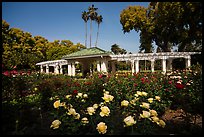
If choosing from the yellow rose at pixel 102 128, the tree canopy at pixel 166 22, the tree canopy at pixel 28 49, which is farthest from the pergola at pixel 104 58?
the yellow rose at pixel 102 128

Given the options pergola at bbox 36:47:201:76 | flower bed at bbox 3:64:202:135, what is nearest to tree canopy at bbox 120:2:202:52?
pergola at bbox 36:47:201:76

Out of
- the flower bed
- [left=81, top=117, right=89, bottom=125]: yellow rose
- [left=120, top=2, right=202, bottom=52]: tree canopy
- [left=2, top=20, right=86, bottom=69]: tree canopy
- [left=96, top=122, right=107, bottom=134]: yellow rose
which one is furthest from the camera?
[left=2, top=20, right=86, bottom=69]: tree canopy

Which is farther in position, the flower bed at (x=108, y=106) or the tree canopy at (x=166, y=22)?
the tree canopy at (x=166, y=22)

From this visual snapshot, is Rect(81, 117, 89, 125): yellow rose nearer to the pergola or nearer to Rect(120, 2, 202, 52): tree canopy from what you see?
the pergola

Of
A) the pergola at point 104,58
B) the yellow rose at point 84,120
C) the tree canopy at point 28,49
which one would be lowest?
the yellow rose at point 84,120

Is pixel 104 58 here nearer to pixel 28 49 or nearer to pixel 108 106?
pixel 108 106

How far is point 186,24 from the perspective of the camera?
2355 cm

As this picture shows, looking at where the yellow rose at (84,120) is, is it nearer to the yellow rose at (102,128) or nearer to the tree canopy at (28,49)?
the yellow rose at (102,128)

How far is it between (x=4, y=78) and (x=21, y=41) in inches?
1396

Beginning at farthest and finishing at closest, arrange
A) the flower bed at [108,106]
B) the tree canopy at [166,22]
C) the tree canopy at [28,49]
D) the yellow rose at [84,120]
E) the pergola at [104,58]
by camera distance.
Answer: the tree canopy at [28,49] < the pergola at [104,58] < the tree canopy at [166,22] < the yellow rose at [84,120] < the flower bed at [108,106]

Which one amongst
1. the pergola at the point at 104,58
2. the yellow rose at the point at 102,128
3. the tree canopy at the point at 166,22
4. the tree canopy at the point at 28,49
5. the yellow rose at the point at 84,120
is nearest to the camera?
the yellow rose at the point at 102,128

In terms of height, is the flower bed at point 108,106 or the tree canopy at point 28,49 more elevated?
the tree canopy at point 28,49

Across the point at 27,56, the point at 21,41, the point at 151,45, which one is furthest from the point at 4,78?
the point at 21,41

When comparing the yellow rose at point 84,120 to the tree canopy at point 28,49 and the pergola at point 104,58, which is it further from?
the tree canopy at point 28,49
